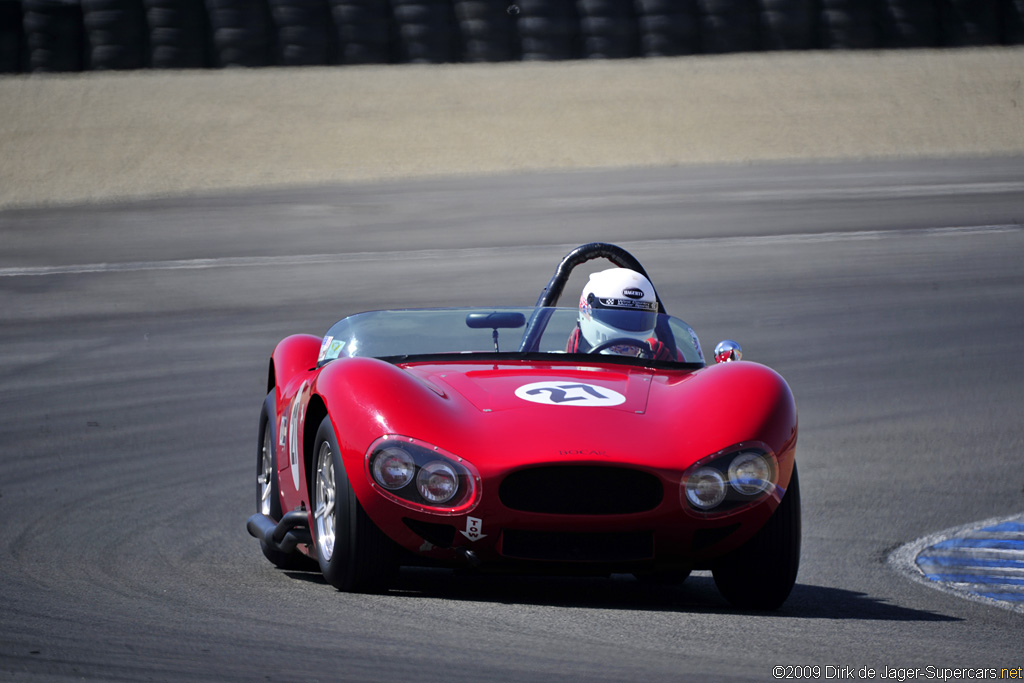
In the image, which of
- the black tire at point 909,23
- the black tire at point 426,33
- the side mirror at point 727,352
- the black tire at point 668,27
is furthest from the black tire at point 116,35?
the side mirror at point 727,352

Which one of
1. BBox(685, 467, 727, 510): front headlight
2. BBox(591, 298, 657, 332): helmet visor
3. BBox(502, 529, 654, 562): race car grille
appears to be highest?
BBox(591, 298, 657, 332): helmet visor

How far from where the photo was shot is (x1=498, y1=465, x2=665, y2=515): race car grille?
4.41 m

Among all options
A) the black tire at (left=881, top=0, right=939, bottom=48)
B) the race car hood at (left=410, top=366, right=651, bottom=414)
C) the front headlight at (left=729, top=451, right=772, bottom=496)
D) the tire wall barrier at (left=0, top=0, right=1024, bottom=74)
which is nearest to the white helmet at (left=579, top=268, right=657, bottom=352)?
the race car hood at (left=410, top=366, right=651, bottom=414)

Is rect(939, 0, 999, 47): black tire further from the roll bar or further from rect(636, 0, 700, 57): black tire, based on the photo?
the roll bar

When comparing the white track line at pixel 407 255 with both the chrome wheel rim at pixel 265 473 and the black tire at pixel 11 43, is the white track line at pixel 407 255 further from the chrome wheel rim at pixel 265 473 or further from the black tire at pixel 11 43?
the black tire at pixel 11 43

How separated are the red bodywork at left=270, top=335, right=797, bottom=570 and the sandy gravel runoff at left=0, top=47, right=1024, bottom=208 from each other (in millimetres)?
14223

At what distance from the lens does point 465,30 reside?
23.1m

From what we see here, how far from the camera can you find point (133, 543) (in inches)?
242

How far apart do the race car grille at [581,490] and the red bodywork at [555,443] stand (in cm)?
2

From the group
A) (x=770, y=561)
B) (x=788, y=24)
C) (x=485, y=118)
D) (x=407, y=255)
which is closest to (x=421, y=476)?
(x=770, y=561)

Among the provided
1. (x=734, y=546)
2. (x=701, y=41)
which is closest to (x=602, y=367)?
(x=734, y=546)

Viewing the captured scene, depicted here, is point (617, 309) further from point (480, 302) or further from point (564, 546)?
point (480, 302)

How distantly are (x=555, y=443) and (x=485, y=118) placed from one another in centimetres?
1795

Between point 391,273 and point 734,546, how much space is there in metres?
9.48
